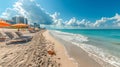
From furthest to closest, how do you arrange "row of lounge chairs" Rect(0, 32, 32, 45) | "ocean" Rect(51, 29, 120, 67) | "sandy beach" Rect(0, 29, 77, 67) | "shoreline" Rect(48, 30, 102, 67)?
"row of lounge chairs" Rect(0, 32, 32, 45), "ocean" Rect(51, 29, 120, 67), "shoreline" Rect(48, 30, 102, 67), "sandy beach" Rect(0, 29, 77, 67)

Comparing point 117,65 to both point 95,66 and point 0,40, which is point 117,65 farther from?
point 0,40

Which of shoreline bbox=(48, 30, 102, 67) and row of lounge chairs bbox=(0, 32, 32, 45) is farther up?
row of lounge chairs bbox=(0, 32, 32, 45)

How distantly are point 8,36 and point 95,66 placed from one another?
12.5m

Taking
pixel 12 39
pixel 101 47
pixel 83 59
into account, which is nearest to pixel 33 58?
pixel 83 59

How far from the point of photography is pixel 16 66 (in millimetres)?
5141

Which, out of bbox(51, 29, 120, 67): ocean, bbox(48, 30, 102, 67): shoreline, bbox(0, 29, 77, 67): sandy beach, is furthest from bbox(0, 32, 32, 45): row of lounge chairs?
bbox(51, 29, 120, 67): ocean

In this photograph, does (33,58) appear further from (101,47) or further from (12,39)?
(101,47)

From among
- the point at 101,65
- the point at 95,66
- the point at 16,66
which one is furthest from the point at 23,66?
the point at 101,65

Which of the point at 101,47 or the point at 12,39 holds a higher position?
the point at 12,39

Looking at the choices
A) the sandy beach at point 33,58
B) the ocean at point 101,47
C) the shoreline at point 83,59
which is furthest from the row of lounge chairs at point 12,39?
the ocean at point 101,47

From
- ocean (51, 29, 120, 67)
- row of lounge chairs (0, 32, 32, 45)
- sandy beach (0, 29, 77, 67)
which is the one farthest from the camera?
row of lounge chairs (0, 32, 32, 45)

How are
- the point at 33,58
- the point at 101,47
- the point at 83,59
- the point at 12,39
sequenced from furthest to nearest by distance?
the point at 12,39
the point at 101,47
the point at 83,59
the point at 33,58

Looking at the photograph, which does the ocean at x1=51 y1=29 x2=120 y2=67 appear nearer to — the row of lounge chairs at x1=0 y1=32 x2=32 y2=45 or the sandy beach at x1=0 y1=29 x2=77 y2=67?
the sandy beach at x1=0 y1=29 x2=77 y2=67

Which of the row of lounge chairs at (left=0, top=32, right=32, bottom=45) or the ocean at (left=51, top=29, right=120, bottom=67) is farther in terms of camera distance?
the row of lounge chairs at (left=0, top=32, right=32, bottom=45)
